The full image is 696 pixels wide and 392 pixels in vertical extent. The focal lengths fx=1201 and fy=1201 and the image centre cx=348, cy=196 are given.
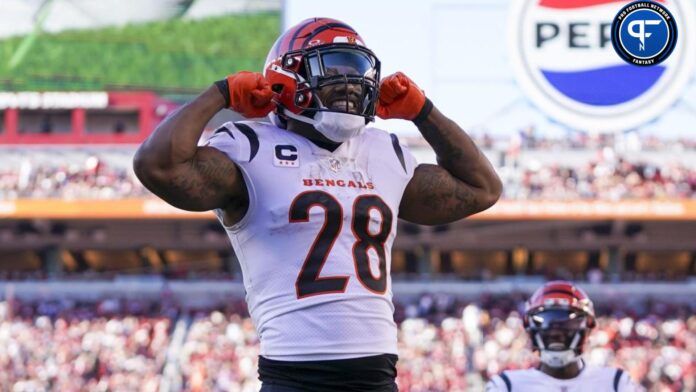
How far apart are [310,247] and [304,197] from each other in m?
0.14

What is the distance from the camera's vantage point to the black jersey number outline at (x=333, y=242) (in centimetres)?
315

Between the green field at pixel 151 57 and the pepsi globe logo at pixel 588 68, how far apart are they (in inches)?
234

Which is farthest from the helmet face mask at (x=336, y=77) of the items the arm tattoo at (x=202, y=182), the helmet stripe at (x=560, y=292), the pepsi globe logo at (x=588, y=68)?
the pepsi globe logo at (x=588, y=68)

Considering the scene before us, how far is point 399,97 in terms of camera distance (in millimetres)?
3447

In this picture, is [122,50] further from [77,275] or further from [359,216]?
[359,216]

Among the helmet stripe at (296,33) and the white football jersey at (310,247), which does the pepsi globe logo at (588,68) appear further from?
the white football jersey at (310,247)

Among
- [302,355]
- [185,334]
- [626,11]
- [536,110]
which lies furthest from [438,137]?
[536,110]

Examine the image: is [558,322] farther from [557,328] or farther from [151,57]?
[151,57]

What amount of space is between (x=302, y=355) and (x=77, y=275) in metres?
24.2

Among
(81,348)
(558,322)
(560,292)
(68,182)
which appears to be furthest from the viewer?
(68,182)

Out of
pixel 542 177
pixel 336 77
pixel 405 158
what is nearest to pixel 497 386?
pixel 405 158

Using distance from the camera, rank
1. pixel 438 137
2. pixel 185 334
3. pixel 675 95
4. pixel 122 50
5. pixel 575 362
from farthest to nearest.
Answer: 1. pixel 122 50
2. pixel 675 95
3. pixel 185 334
4. pixel 575 362
5. pixel 438 137

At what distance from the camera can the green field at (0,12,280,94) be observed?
28.0 metres

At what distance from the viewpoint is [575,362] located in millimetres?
5672
